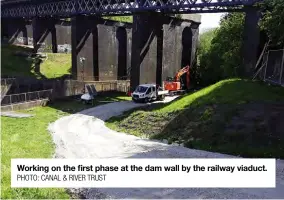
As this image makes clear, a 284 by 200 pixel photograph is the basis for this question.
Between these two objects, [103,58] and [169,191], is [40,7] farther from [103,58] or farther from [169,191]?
[169,191]

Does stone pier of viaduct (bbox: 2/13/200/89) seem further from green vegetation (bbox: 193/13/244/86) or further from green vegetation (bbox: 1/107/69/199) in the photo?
green vegetation (bbox: 1/107/69/199)

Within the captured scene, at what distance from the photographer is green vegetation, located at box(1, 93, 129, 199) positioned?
1102 cm

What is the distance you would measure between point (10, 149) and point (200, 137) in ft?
34.6

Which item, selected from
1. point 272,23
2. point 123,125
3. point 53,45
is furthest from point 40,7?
point 272,23

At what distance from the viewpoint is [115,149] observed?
19.7 meters

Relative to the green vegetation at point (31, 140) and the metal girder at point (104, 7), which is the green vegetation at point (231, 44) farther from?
the green vegetation at point (31, 140)

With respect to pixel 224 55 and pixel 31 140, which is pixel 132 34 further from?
pixel 31 140

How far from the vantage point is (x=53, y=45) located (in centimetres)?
6981

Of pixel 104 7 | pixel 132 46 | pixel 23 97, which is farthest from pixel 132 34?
pixel 23 97

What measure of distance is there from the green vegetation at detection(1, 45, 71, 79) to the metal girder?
7.91m

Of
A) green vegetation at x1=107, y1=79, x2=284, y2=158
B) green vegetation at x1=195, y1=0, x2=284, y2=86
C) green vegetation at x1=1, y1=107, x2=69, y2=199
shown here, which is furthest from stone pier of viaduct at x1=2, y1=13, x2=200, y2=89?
green vegetation at x1=107, y1=79, x2=284, y2=158
